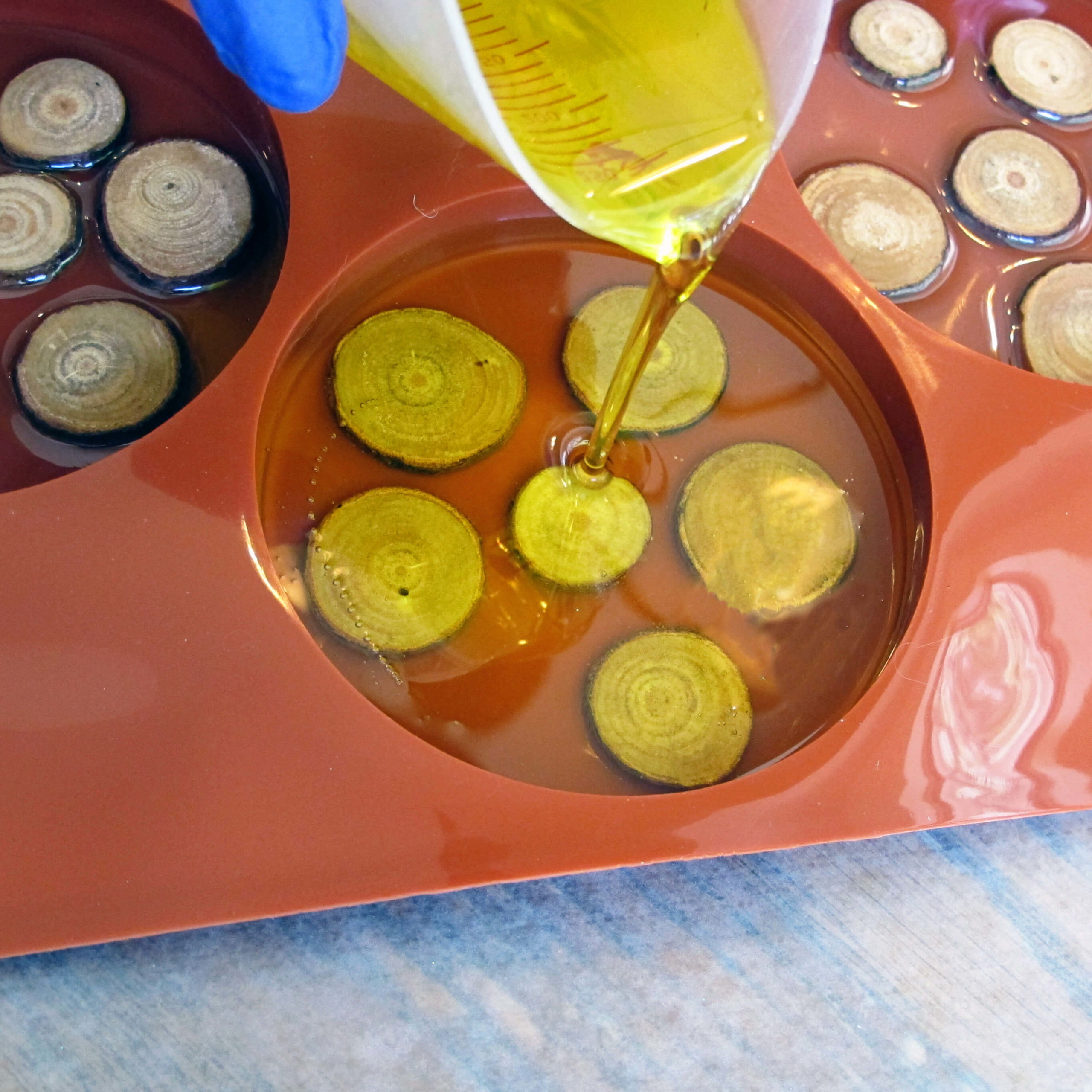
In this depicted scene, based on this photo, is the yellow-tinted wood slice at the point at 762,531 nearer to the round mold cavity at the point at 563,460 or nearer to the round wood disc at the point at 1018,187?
the round mold cavity at the point at 563,460

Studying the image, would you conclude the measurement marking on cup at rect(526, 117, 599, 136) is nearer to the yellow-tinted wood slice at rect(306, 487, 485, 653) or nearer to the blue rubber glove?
the blue rubber glove

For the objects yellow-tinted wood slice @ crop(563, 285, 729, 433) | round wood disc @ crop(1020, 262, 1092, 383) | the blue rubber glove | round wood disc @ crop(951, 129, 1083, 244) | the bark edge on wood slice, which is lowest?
yellow-tinted wood slice @ crop(563, 285, 729, 433)

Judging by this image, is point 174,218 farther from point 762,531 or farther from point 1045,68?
point 1045,68

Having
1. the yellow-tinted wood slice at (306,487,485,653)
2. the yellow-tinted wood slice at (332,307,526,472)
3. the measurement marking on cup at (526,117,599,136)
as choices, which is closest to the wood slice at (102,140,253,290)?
the yellow-tinted wood slice at (332,307,526,472)

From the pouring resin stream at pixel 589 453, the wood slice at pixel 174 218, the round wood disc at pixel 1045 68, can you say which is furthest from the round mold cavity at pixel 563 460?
the round wood disc at pixel 1045 68

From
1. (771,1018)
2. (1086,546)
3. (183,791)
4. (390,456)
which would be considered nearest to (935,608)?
(1086,546)

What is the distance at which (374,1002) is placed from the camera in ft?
2.43

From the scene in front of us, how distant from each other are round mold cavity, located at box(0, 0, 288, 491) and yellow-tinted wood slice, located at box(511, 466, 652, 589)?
26cm

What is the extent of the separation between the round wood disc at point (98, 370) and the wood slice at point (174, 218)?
5cm

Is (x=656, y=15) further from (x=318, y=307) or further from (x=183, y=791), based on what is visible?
(x=183, y=791)

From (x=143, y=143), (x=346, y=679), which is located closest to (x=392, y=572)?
(x=346, y=679)

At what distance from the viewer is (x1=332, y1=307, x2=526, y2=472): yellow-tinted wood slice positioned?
2.73 ft

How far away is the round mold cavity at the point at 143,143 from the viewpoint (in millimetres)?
835

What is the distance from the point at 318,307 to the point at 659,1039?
58 cm
